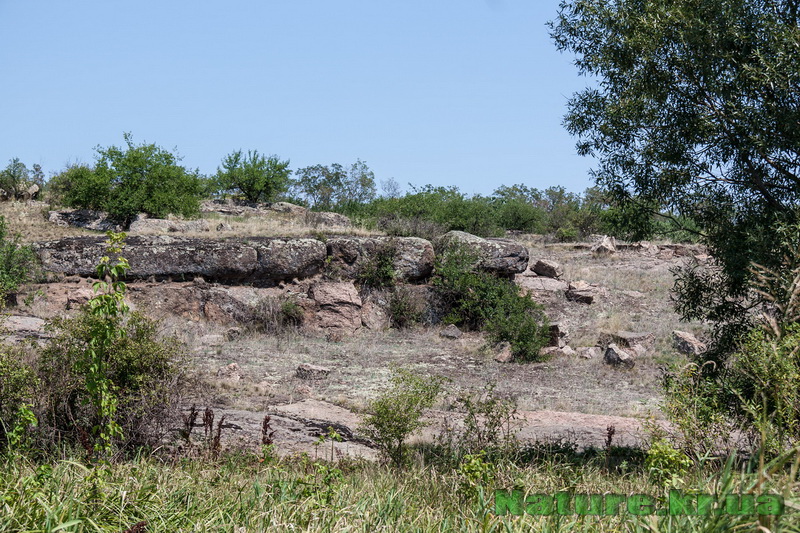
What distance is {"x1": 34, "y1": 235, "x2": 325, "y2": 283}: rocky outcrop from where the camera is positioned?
19.4 metres

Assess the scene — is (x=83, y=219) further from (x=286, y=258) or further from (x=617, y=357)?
(x=617, y=357)

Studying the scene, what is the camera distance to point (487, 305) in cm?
2014

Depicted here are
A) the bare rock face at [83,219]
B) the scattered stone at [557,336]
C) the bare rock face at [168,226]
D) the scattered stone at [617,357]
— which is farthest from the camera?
the bare rock face at [83,219]

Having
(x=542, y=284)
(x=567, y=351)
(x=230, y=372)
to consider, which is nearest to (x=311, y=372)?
(x=230, y=372)

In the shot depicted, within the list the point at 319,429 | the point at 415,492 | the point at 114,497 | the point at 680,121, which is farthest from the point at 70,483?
the point at 680,121

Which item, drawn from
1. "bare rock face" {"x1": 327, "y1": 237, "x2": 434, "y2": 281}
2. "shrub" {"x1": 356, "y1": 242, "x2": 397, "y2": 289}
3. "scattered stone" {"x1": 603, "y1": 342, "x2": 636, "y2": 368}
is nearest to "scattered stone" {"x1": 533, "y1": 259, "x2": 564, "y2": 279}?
"bare rock face" {"x1": 327, "y1": 237, "x2": 434, "y2": 281}

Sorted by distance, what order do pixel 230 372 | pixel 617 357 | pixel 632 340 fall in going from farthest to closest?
pixel 632 340 < pixel 617 357 < pixel 230 372

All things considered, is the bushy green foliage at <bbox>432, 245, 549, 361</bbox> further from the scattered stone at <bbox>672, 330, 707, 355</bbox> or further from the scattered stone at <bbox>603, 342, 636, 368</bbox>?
the scattered stone at <bbox>672, 330, 707, 355</bbox>

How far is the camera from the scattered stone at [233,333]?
17766 millimetres

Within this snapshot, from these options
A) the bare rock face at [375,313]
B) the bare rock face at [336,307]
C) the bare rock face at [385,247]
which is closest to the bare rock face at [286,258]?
the bare rock face at [385,247]

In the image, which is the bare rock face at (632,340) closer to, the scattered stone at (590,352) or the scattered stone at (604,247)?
the scattered stone at (590,352)

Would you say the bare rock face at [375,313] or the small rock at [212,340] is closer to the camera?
the small rock at [212,340]

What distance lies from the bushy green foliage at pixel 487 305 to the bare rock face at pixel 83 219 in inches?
502

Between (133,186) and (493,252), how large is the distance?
14457 mm
